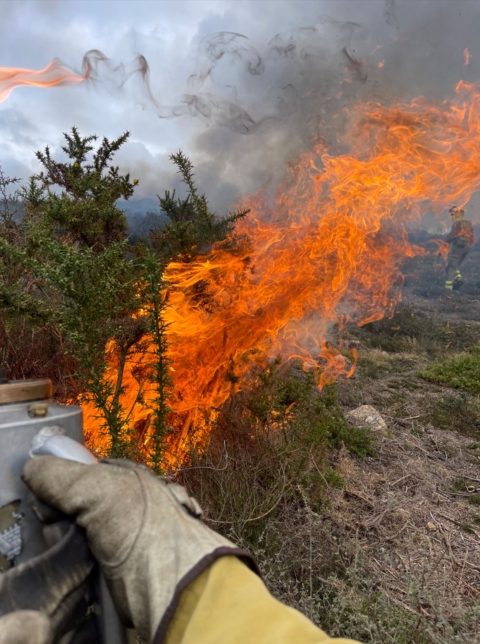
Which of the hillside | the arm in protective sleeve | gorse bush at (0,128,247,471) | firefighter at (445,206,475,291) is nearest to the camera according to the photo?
the arm in protective sleeve

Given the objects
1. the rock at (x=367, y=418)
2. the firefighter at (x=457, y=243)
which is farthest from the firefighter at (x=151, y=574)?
the firefighter at (x=457, y=243)

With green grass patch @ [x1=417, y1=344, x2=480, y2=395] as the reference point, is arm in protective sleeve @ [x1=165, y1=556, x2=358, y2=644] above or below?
above

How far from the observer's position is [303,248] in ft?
17.6

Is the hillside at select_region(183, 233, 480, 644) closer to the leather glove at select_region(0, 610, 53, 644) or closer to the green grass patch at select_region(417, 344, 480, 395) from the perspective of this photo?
the green grass patch at select_region(417, 344, 480, 395)

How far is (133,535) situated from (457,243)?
22290 mm

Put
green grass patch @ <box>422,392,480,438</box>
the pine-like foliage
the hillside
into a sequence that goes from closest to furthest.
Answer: the hillside
the pine-like foliage
green grass patch @ <box>422,392,480,438</box>

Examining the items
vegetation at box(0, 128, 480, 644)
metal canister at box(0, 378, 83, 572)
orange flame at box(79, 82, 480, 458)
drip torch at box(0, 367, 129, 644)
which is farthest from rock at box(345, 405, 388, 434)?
metal canister at box(0, 378, 83, 572)

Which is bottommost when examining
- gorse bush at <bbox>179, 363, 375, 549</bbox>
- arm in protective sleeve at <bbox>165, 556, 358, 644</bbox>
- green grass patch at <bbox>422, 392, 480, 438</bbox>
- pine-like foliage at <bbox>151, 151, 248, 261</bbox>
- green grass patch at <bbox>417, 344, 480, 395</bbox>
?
green grass patch at <bbox>422, 392, 480, 438</bbox>

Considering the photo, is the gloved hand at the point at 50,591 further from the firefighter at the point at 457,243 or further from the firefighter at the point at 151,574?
the firefighter at the point at 457,243

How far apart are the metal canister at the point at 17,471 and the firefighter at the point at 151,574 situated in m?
0.08

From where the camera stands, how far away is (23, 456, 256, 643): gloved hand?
0.96 m

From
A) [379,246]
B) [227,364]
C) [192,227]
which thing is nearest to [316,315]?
[227,364]

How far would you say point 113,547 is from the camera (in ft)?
3.32

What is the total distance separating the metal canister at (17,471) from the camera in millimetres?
1068
